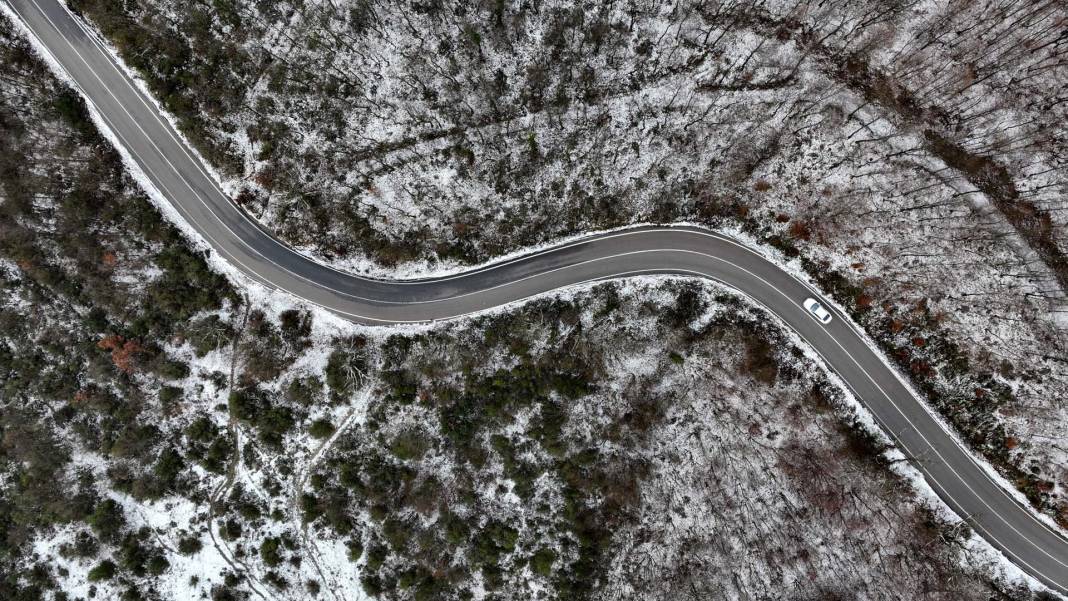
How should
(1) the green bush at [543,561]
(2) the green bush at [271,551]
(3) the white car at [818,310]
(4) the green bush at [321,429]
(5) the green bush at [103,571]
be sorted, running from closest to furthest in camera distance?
(5) the green bush at [103,571]
(1) the green bush at [543,561]
(3) the white car at [818,310]
(2) the green bush at [271,551]
(4) the green bush at [321,429]

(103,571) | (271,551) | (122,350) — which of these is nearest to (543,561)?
(271,551)

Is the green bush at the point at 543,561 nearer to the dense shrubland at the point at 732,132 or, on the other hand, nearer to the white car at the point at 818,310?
the dense shrubland at the point at 732,132

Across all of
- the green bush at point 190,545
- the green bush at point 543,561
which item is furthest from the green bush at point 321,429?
the green bush at point 543,561

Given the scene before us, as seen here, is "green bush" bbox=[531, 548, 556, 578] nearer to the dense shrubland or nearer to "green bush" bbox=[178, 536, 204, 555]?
"green bush" bbox=[178, 536, 204, 555]

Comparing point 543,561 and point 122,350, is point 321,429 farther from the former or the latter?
point 543,561

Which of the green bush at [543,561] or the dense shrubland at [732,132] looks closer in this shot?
the dense shrubland at [732,132]

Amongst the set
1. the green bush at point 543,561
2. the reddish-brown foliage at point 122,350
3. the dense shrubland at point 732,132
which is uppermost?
the dense shrubland at point 732,132

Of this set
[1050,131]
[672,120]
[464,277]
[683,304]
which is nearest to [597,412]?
[683,304]
